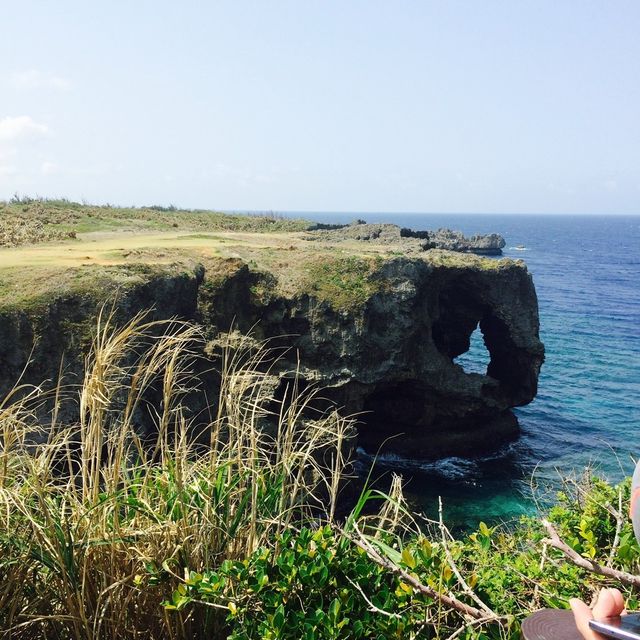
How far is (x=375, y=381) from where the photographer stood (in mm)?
22375

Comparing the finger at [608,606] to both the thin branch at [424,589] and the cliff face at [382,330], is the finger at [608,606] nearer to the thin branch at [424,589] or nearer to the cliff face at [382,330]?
the thin branch at [424,589]

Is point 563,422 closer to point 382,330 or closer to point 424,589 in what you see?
point 382,330

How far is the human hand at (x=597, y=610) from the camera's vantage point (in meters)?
2.05

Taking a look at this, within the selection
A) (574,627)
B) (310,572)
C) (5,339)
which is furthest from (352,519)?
A: (5,339)

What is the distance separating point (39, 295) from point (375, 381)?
1114cm

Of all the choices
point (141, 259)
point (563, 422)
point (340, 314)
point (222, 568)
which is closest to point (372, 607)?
point (222, 568)

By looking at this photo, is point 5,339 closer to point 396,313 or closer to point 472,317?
point 396,313

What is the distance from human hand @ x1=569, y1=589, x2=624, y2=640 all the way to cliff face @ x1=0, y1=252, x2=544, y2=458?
1548 cm

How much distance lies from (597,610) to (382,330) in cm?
2078

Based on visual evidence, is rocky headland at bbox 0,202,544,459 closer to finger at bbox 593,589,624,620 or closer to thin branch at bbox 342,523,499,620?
thin branch at bbox 342,523,499,620

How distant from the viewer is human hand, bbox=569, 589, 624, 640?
6.72ft

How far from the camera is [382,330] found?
2283 cm

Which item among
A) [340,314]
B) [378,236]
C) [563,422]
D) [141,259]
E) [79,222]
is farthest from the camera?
[378,236]

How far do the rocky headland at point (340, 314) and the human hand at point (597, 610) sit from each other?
13.3m
